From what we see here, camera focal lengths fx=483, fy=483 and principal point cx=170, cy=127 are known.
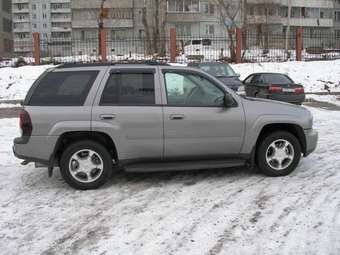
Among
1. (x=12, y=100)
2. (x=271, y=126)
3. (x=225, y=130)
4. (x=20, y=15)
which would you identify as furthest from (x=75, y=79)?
(x=20, y=15)

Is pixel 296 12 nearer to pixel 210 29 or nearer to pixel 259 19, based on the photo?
pixel 259 19

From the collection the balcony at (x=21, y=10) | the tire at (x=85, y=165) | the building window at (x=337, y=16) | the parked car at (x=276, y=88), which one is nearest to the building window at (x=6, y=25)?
the balcony at (x=21, y=10)

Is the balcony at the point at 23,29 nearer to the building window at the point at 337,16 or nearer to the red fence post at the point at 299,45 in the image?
the building window at the point at 337,16

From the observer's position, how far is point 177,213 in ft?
18.2

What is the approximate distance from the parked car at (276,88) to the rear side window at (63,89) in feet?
34.9

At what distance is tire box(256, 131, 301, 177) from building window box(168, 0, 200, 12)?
5706 centimetres

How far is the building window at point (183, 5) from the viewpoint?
62.3 meters

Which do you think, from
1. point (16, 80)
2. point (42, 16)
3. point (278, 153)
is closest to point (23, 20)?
point (42, 16)

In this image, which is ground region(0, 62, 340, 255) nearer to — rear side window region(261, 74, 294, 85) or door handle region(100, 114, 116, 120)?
door handle region(100, 114, 116, 120)

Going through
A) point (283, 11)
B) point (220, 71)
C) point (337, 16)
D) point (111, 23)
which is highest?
point (337, 16)

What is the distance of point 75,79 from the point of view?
6590 mm

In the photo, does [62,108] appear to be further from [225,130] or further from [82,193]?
[225,130]

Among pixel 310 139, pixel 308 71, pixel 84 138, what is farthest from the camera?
pixel 308 71

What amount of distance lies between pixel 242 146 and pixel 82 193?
232 cm
